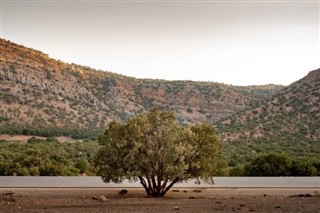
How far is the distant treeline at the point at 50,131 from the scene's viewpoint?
228 feet

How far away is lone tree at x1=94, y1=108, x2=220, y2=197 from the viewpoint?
27.1 m

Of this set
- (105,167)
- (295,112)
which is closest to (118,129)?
(105,167)

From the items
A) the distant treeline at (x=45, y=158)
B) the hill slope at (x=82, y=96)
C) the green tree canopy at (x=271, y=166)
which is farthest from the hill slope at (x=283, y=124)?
the distant treeline at (x=45, y=158)

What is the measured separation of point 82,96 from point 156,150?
63335mm

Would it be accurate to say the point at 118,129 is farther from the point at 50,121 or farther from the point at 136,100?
the point at 136,100

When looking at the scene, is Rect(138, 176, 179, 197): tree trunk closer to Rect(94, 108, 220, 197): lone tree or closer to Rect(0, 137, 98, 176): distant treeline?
Rect(94, 108, 220, 197): lone tree

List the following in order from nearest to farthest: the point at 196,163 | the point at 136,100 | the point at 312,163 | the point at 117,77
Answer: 1. the point at 196,163
2. the point at 312,163
3. the point at 136,100
4. the point at 117,77

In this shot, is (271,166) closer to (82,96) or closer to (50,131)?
(50,131)

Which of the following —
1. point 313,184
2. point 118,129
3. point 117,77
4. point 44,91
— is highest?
point 117,77

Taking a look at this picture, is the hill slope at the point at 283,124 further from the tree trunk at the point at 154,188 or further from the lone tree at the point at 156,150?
the lone tree at the point at 156,150

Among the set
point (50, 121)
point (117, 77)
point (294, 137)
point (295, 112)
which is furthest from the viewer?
A: point (117, 77)

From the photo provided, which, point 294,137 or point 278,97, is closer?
point 294,137

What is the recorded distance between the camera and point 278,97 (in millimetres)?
77938

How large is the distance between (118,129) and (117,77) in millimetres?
84550
